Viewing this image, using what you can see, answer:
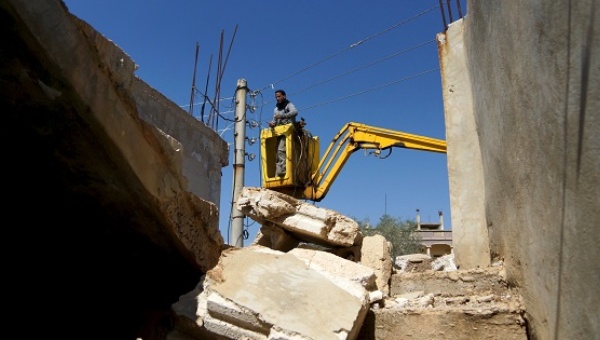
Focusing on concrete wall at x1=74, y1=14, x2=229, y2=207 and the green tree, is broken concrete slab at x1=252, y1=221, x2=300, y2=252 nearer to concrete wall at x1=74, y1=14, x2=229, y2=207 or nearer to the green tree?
concrete wall at x1=74, y1=14, x2=229, y2=207

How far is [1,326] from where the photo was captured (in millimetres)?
3314

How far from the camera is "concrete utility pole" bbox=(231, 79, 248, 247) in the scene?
32.0ft

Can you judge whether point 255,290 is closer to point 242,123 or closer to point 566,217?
point 566,217

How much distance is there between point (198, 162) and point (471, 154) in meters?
5.24

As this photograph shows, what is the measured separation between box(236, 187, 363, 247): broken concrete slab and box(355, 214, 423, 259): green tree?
18945mm

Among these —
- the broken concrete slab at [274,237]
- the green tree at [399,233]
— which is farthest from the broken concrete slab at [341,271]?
the green tree at [399,233]

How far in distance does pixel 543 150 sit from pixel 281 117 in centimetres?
705

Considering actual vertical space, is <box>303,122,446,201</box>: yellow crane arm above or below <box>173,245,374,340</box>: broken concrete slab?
above

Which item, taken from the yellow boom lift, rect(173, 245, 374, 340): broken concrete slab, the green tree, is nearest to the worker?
the yellow boom lift

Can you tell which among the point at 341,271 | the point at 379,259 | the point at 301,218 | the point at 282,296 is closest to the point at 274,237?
the point at 301,218

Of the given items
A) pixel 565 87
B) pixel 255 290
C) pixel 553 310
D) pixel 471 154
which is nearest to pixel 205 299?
pixel 255 290

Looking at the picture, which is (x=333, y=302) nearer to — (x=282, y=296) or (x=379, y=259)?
(x=282, y=296)

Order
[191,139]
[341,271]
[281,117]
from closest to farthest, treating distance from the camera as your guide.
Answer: [341,271]
[191,139]
[281,117]

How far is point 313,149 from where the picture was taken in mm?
9758
